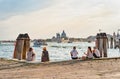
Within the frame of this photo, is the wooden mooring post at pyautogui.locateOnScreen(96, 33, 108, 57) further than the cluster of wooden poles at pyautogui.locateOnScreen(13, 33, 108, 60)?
Yes

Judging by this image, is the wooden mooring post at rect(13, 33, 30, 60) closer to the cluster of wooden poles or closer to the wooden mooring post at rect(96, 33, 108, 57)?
the cluster of wooden poles

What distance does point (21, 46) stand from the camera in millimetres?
27203

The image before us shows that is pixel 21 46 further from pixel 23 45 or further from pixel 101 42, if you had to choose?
pixel 101 42

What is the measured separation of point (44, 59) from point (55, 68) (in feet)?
18.2

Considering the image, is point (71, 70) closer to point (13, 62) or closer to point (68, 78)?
point (68, 78)

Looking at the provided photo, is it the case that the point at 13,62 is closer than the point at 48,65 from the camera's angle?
No

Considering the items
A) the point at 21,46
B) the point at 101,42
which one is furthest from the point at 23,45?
the point at 101,42

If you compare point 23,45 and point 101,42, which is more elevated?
point 101,42

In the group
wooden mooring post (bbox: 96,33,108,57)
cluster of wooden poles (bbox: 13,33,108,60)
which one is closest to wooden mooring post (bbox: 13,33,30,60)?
cluster of wooden poles (bbox: 13,33,108,60)

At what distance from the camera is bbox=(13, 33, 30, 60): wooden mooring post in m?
26.9

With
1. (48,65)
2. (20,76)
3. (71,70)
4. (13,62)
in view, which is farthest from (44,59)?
(20,76)

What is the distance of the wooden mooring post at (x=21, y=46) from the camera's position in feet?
88.1

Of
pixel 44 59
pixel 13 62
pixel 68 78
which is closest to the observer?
pixel 68 78

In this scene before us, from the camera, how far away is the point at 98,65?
66.6ft
